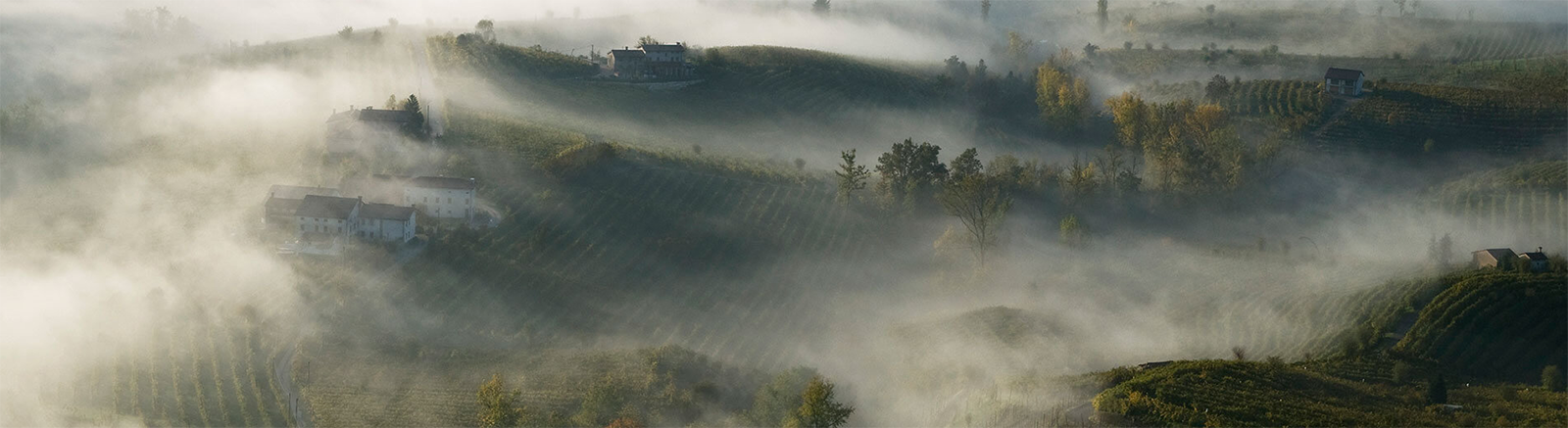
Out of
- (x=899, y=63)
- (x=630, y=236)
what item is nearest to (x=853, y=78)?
(x=899, y=63)

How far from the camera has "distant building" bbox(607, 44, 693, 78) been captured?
100688mm

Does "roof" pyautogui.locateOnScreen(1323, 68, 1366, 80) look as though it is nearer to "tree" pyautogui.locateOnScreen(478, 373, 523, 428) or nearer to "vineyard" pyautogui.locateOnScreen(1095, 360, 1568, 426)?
"vineyard" pyautogui.locateOnScreen(1095, 360, 1568, 426)

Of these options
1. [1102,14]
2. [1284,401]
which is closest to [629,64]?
[1284,401]

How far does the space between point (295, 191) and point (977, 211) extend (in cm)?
3329

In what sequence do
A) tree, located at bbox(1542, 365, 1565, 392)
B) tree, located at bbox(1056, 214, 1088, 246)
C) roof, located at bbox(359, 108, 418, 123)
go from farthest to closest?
roof, located at bbox(359, 108, 418, 123), tree, located at bbox(1056, 214, 1088, 246), tree, located at bbox(1542, 365, 1565, 392)

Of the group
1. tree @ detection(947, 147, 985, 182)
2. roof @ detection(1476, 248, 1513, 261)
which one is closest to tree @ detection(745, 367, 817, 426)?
tree @ detection(947, 147, 985, 182)

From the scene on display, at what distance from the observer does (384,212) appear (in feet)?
214


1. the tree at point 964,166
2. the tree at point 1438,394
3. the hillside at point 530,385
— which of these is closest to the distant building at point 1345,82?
the tree at point 964,166

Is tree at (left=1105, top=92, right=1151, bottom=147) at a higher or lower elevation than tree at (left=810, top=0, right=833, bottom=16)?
lower

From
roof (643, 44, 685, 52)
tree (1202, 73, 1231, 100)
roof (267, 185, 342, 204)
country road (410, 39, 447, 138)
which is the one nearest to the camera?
roof (267, 185, 342, 204)

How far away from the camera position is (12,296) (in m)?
58.1

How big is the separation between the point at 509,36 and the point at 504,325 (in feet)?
219

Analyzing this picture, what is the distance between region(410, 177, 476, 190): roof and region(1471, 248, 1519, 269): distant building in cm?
4697

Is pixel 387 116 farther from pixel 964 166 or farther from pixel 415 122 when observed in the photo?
pixel 964 166
